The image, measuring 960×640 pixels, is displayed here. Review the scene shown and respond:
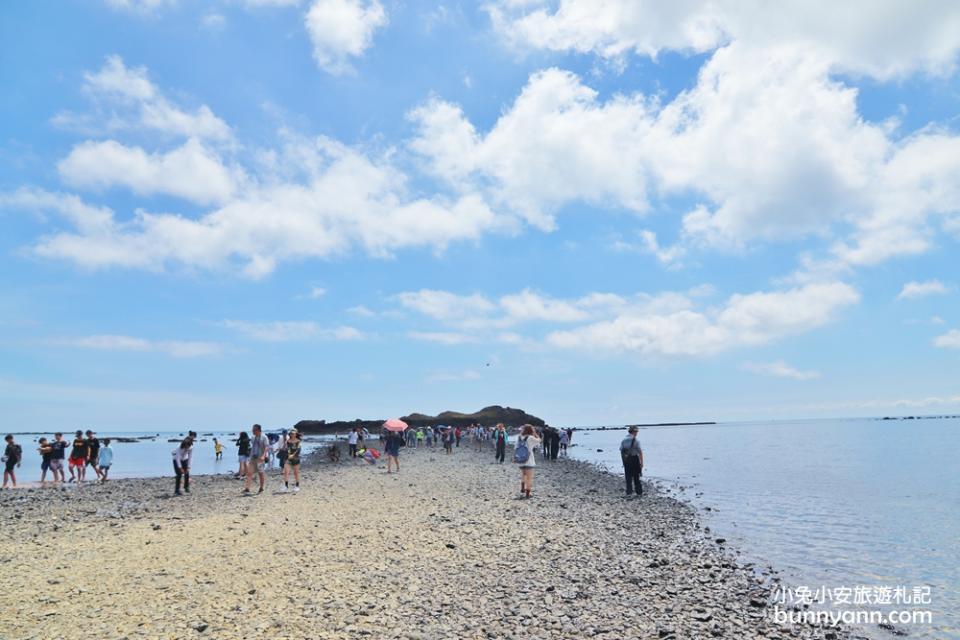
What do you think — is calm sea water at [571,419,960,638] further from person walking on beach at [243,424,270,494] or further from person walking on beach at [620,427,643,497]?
person walking on beach at [243,424,270,494]

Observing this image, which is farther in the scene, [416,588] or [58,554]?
[58,554]

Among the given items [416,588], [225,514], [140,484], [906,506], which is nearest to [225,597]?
[416,588]

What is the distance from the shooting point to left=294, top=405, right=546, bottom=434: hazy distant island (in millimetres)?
122125

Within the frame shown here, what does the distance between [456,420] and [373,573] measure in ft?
384

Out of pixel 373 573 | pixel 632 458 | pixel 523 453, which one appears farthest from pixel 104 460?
pixel 632 458

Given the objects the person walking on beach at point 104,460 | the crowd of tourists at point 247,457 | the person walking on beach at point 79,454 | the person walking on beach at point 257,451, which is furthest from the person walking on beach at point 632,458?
the person walking on beach at point 79,454

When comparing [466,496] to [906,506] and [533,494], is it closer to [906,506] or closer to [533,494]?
[533,494]

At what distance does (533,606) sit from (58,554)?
9.12m

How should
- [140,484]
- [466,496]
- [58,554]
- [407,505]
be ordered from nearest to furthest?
[58,554]
[407,505]
[466,496]
[140,484]

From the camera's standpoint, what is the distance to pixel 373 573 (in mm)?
9242

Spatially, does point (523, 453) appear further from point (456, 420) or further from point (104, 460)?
point (456, 420)

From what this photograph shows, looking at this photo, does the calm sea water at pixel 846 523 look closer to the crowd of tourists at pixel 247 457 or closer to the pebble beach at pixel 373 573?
the pebble beach at pixel 373 573

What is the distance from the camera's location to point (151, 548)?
11094 millimetres

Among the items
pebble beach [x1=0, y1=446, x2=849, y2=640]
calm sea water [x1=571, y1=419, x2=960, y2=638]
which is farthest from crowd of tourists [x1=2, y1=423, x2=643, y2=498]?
calm sea water [x1=571, y1=419, x2=960, y2=638]
